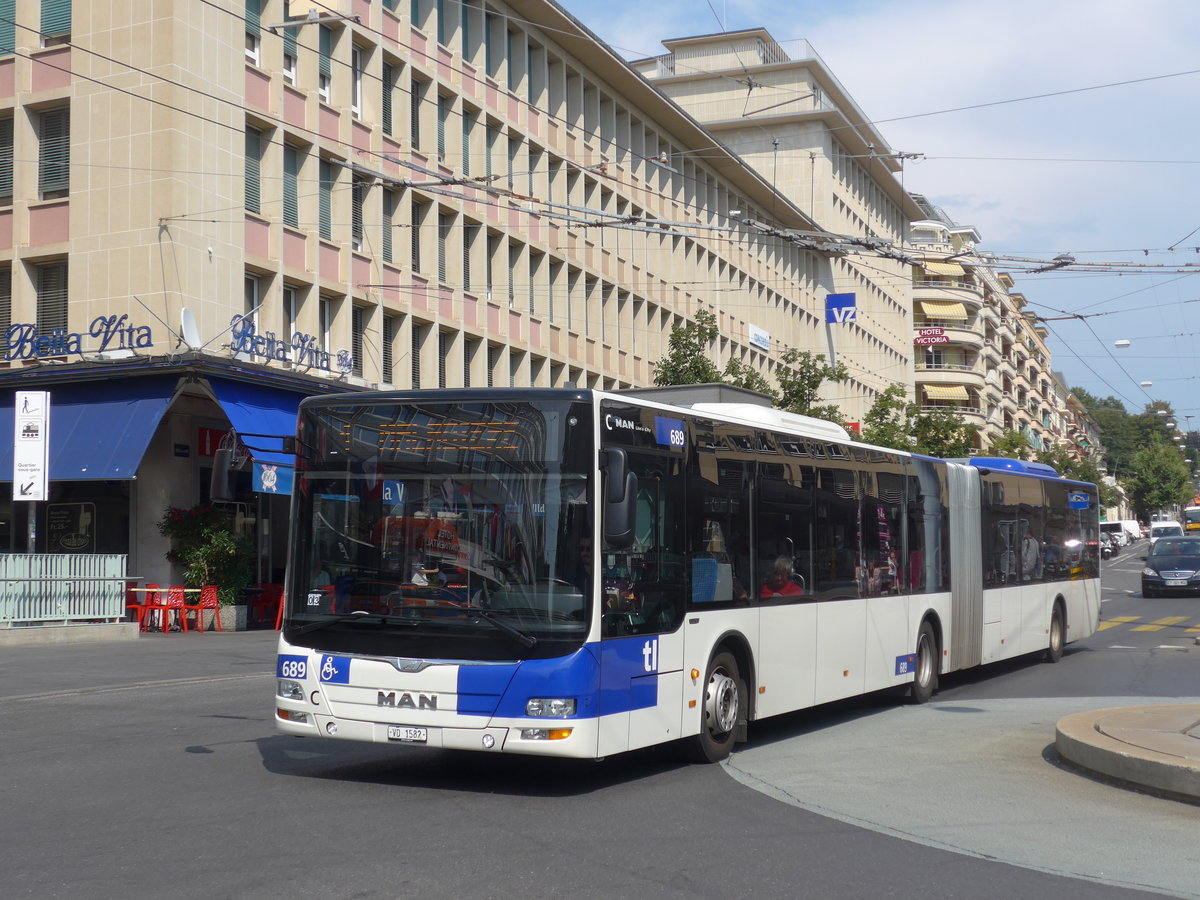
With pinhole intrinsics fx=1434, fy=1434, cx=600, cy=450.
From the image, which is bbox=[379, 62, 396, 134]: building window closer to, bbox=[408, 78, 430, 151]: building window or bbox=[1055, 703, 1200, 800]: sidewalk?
bbox=[408, 78, 430, 151]: building window

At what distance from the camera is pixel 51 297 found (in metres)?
28.6

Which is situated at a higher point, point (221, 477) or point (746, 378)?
point (746, 378)

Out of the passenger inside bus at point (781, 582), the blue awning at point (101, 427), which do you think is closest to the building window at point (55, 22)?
the blue awning at point (101, 427)

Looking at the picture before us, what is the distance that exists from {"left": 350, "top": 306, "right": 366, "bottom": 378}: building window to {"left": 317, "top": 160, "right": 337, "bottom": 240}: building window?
6.45 ft

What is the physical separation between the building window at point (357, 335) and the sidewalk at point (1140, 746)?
23555 mm

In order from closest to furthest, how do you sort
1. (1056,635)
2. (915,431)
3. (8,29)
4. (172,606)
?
(1056,635)
(172,606)
(8,29)
(915,431)

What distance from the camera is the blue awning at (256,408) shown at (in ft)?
86.0

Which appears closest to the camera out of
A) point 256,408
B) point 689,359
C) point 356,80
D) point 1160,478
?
point 256,408

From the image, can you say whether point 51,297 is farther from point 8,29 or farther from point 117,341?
point 8,29

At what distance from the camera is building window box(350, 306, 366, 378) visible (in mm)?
32719

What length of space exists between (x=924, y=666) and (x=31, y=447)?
14498 mm

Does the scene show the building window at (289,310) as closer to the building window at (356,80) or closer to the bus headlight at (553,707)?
the building window at (356,80)

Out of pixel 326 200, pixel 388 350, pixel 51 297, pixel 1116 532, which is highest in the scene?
pixel 326 200

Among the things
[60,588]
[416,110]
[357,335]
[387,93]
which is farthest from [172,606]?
[416,110]
